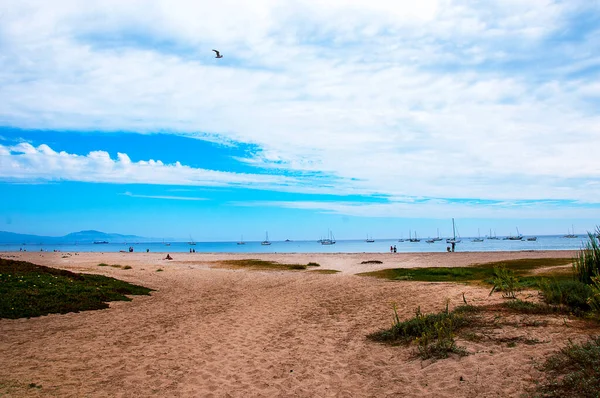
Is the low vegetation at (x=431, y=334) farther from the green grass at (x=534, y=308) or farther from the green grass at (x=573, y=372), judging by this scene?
the green grass at (x=573, y=372)

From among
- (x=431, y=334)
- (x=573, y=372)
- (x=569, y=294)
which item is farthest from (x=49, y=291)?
(x=569, y=294)

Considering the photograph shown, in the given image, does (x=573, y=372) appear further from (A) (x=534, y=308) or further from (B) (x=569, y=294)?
(B) (x=569, y=294)

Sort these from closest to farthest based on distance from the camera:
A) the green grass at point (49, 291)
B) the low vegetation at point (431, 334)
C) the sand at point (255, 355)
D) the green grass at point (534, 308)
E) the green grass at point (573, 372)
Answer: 1. the green grass at point (573, 372)
2. the sand at point (255, 355)
3. the low vegetation at point (431, 334)
4. the green grass at point (534, 308)
5. the green grass at point (49, 291)

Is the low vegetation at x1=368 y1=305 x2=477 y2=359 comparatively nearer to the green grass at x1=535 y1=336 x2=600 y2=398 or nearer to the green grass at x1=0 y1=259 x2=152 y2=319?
the green grass at x1=535 y1=336 x2=600 y2=398

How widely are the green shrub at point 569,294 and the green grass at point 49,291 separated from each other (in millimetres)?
17199

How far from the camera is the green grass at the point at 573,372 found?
20.6 feet

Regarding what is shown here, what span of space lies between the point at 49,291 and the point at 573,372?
62.7 ft

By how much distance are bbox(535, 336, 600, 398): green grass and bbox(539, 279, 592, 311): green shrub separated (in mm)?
4471

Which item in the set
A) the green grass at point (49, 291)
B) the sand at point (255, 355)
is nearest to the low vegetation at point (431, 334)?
the sand at point (255, 355)

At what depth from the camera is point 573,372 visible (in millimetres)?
6836

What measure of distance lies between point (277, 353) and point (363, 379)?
3081 millimetres

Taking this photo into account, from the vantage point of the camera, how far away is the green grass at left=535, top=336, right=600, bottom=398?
247 inches

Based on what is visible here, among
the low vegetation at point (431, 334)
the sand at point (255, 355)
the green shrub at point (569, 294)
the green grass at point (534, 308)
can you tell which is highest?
the green shrub at point (569, 294)

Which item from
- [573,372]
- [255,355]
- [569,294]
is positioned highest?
[569,294]
